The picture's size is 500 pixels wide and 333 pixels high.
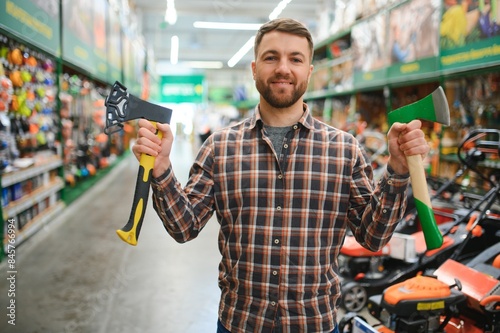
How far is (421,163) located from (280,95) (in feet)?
1.60

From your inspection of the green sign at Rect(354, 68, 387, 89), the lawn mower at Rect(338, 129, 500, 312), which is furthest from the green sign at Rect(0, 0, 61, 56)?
the green sign at Rect(354, 68, 387, 89)

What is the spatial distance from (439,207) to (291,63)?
11.2 feet

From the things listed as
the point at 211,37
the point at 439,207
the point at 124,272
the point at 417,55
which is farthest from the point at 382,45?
the point at 211,37

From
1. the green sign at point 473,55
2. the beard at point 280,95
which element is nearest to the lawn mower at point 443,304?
the beard at point 280,95

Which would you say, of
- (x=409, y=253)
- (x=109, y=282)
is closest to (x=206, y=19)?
(x=109, y=282)

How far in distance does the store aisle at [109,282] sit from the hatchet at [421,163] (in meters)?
2.20

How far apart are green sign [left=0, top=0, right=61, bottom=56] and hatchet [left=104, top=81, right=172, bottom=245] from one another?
312cm

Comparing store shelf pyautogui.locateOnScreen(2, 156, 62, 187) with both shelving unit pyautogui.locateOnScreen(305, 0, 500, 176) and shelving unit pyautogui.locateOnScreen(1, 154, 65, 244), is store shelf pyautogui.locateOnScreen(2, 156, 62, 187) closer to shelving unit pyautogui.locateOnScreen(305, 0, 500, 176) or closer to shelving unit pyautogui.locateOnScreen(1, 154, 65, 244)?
shelving unit pyautogui.locateOnScreen(1, 154, 65, 244)

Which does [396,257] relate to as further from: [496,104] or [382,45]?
[382,45]

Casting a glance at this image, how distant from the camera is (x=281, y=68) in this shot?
4.75 feet

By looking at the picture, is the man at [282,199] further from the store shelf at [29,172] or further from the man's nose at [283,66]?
the store shelf at [29,172]

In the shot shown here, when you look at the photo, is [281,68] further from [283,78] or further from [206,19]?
[206,19]

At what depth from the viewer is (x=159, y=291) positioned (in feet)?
12.3

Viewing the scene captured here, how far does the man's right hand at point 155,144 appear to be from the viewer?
4.38 ft
